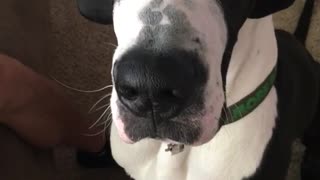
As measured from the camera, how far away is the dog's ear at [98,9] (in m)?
1.07

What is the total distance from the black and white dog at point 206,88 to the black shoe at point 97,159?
33cm

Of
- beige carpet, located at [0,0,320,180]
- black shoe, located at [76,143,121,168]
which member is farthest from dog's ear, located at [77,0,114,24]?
black shoe, located at [76,143,121,168]

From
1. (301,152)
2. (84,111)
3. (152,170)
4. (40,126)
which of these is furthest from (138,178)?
(301,152)

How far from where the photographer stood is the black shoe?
63.4 inches

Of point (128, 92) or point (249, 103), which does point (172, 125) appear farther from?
point (249, 103)

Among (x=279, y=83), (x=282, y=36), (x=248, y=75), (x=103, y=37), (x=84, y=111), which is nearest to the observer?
(x=248, y=75)

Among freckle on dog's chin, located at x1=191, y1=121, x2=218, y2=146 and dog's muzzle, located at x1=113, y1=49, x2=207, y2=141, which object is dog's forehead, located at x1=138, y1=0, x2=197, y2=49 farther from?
freckle on dog's chin, located at x1=191, y1=121, x2=218, y2=146

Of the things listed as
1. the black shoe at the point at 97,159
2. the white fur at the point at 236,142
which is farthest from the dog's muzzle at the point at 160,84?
the black shoe at the point at 97,159

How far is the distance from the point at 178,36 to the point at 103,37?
40.0 inches

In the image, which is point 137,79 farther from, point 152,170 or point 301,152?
point 301,152

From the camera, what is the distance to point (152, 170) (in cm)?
125

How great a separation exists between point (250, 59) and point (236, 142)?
14cm

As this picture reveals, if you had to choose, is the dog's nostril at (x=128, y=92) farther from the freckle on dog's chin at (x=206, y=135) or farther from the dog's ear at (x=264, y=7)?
the dog's ear at (x=264, y=7)

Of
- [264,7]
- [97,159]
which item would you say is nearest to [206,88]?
[264,7]
